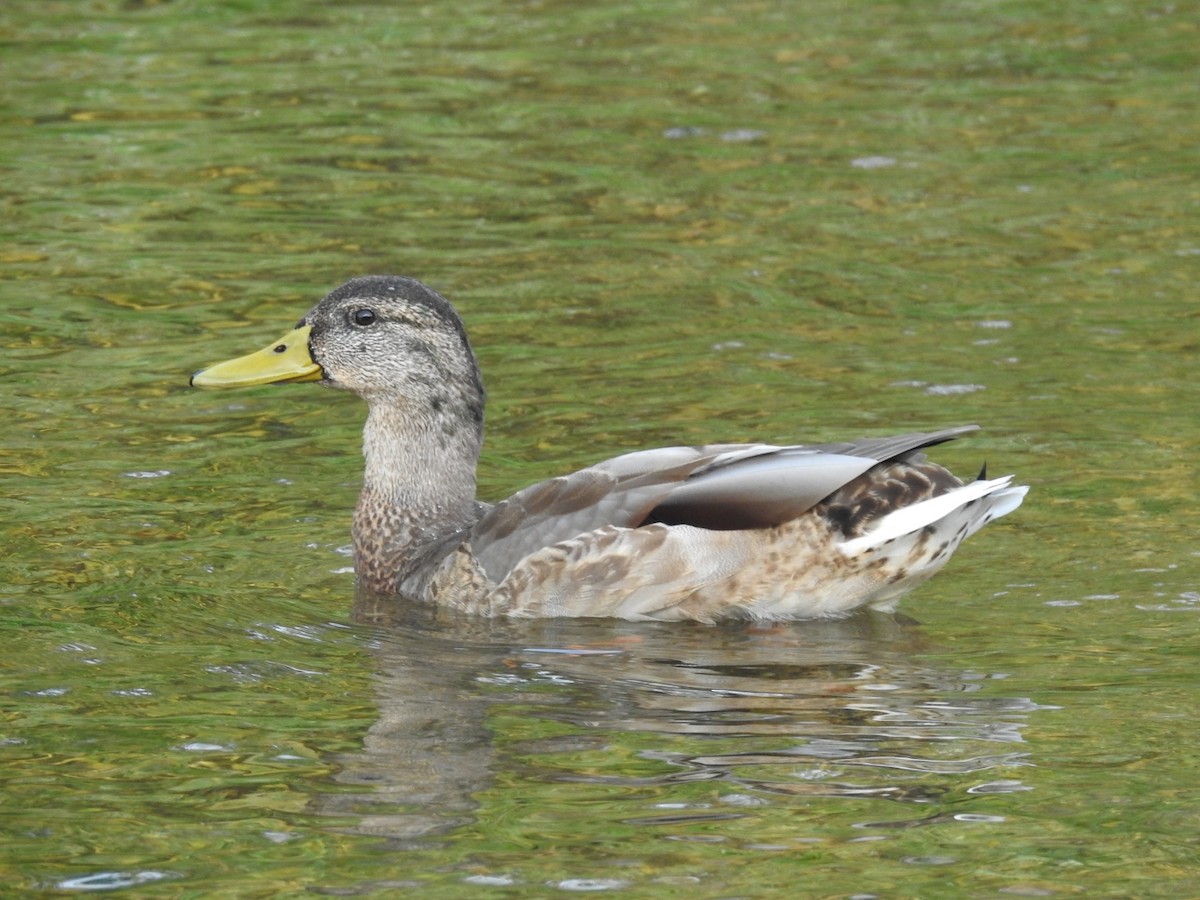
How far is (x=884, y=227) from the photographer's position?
14.3 m

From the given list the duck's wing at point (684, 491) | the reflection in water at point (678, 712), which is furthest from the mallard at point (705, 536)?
the reflection in water at point (678, 712)

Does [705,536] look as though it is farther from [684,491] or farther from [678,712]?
[678,712]

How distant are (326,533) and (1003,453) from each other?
319cm

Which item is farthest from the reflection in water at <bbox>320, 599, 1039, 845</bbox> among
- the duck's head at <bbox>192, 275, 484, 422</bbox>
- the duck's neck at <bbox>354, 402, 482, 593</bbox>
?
the duck's head at <bbox>192, 275, 484, 422</bbox>

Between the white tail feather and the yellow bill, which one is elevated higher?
the yellow bill

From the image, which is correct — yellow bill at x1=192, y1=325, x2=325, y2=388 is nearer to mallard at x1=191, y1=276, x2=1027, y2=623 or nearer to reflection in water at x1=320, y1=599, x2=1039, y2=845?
mallard at x1=191, y1=276, x2=1027, y2=623

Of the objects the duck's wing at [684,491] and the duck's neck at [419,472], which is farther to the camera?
the duck's neck at [419,472]

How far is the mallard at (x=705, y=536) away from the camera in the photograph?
8.52 metres

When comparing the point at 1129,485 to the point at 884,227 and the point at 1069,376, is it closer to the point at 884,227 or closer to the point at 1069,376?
the point at 1069,376

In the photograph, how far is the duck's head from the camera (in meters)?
9.62

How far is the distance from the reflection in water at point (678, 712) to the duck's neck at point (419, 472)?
0.58 metres

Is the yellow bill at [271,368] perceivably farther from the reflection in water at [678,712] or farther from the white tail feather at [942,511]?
the white tail feather at [942,511]

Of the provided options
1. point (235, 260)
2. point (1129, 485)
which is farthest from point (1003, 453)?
point (235, 260)

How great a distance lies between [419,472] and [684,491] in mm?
1572
